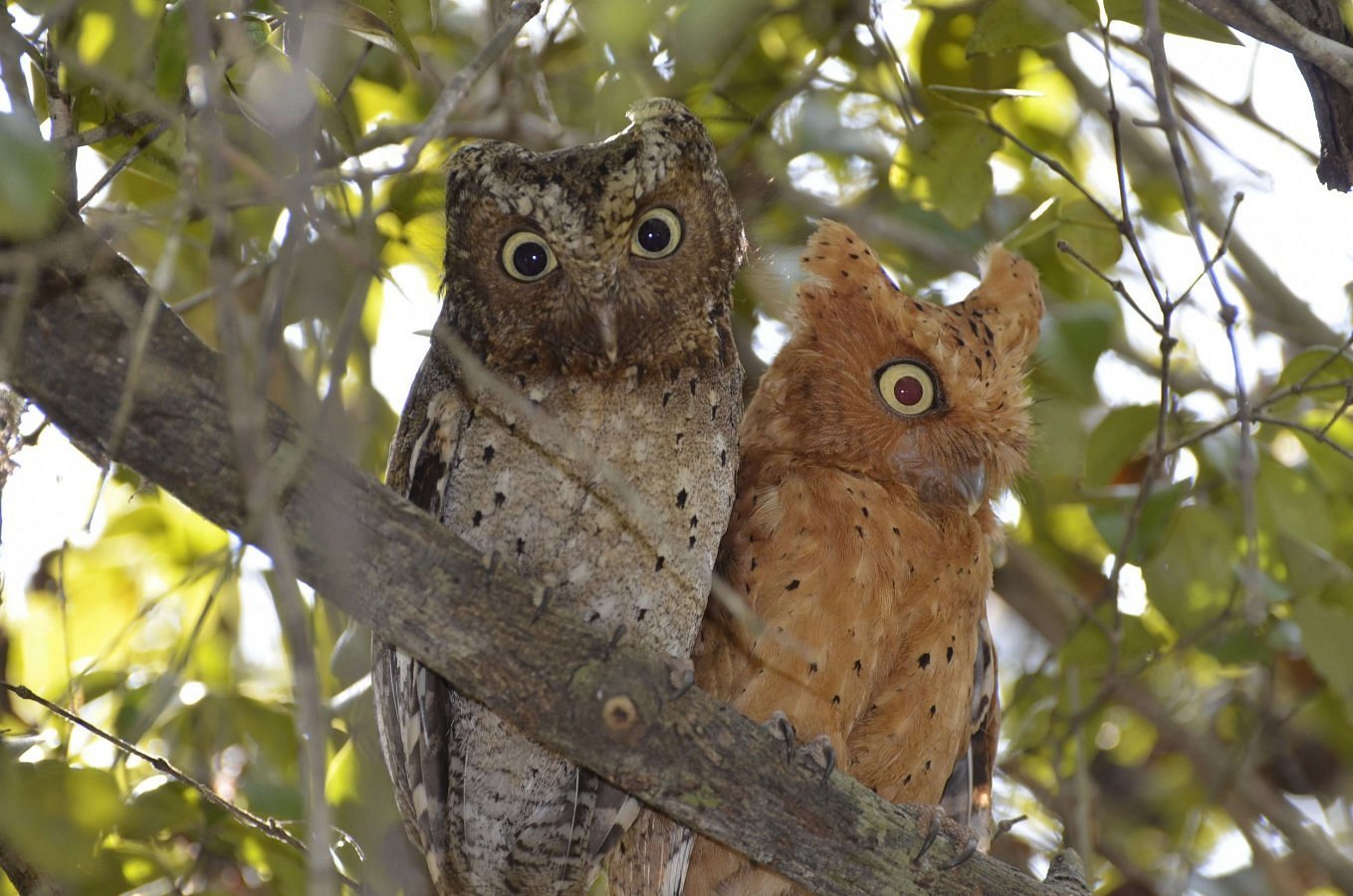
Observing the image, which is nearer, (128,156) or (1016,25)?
(128,156)

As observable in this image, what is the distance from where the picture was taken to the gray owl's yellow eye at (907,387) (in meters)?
3.01

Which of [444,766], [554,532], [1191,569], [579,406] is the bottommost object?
[444,766]

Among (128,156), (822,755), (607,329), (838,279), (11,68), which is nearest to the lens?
(11,68)

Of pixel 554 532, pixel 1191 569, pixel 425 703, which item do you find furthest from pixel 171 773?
pixel 1191 569

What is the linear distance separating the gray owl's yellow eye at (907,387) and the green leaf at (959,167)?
0.51 metres

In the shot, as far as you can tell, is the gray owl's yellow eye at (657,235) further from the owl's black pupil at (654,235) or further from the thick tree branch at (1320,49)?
the thick tree branch at (1320,49)

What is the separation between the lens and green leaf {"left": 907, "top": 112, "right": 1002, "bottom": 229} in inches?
129

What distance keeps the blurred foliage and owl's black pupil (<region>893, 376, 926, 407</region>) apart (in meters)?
0.40

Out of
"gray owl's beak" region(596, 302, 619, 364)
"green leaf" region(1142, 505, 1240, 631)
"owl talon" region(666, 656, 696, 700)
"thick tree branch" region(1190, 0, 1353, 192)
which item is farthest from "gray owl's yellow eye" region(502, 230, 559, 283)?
"green leaf" region(1142, 505, 1240, 631)

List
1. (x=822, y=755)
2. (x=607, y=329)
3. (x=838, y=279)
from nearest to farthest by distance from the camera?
1. (x=822, y=755)
2. (x=607, y=329)
3. (x=838, y=279)

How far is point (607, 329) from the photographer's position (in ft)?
8.65

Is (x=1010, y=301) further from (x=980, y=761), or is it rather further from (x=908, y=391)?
(x=980, y=761)

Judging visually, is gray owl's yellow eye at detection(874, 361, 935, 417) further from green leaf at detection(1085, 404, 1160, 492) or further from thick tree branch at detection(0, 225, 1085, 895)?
thick tree branch at detection(0, 225, 1085, 895)

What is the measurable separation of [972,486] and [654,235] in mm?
942
